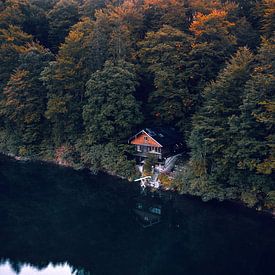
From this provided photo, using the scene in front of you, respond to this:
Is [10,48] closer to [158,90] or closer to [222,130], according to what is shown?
[158,90]

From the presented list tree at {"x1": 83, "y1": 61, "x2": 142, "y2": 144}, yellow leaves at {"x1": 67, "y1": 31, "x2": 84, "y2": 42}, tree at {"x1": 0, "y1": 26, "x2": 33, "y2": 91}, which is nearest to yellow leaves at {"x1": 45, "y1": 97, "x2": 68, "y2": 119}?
tree at {"x1": 83, "y1": 61, "x2": 142, "y2": 144}

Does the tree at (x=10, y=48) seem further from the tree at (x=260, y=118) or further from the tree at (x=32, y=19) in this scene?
the tree at (x=260, y=118)

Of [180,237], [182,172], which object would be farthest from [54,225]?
[182,172]

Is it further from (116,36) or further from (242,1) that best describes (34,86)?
(242,1)

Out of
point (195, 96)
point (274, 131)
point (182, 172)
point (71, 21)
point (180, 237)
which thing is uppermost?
point (71, 21)

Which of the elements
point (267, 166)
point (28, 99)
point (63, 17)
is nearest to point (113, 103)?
point (28, 99)

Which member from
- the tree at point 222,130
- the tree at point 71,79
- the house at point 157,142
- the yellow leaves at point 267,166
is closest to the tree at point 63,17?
the tree at point 71,79
